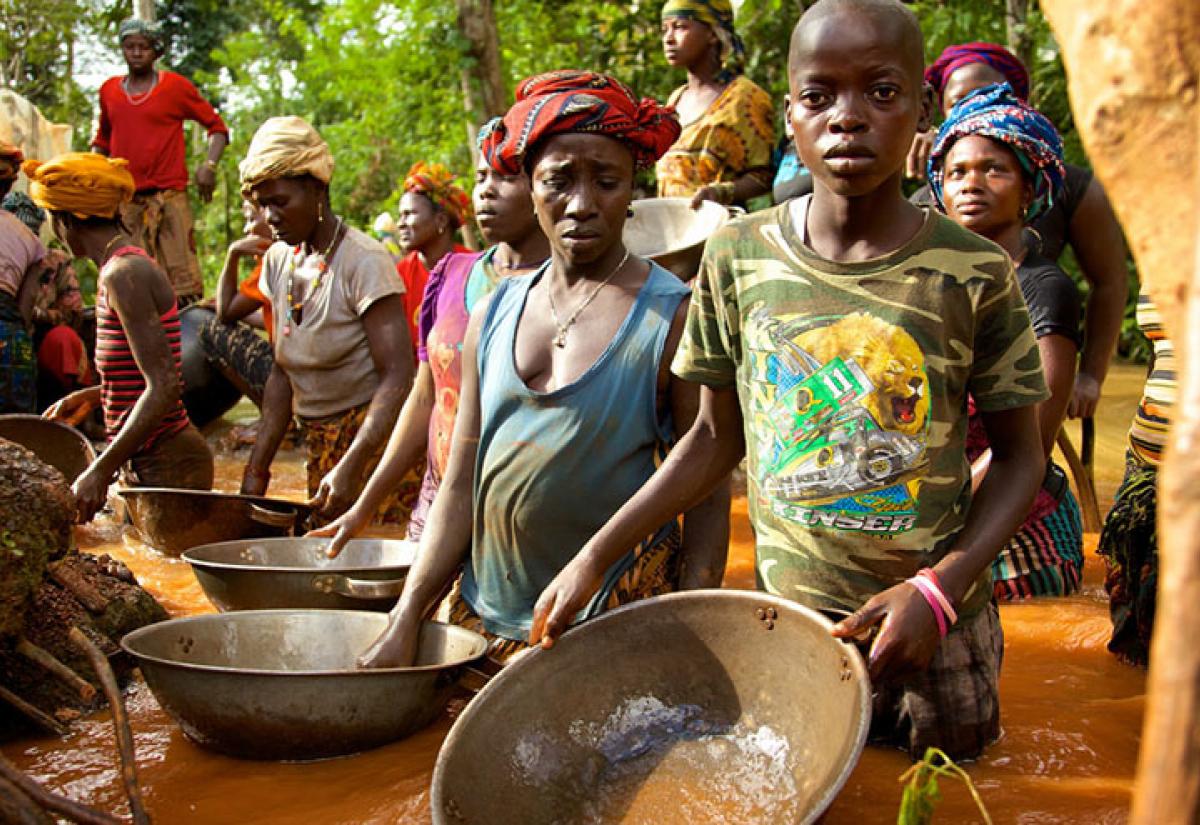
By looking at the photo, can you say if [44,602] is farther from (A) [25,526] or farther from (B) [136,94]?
(B) [136,94]

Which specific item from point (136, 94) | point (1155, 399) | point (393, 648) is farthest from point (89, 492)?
point (136, 94)

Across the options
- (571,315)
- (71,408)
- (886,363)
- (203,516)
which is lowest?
(203,516)

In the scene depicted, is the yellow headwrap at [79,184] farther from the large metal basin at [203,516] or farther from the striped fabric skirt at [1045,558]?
the striped fabric skirt at [1045,558]

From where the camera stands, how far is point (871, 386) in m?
2.29

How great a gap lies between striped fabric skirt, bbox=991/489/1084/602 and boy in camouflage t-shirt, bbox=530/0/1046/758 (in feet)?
5.76

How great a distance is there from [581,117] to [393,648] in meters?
1.33

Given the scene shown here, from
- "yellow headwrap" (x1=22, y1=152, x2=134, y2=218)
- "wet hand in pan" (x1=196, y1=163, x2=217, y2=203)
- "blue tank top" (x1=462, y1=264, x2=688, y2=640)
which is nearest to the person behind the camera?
"blue tank top" (x1=462, y1=264, x2=688, y2=640)

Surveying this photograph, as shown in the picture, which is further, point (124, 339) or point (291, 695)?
point (124, 339)

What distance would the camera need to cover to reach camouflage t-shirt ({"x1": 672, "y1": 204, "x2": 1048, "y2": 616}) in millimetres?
2279

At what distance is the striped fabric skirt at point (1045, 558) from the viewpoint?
4.12 meters

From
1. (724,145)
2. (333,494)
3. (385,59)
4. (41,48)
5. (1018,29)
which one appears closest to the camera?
(333,494)

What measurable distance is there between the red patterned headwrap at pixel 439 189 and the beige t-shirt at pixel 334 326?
1.76 m

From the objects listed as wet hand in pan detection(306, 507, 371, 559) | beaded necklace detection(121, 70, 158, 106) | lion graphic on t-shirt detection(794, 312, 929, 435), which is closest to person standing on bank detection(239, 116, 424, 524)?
wet hand in pan detection(306, 507, 371, 559)

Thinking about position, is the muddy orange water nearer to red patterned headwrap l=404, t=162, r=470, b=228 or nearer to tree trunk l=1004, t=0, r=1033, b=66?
red patterned headwrap l=404, t=162, r=470, b=228
